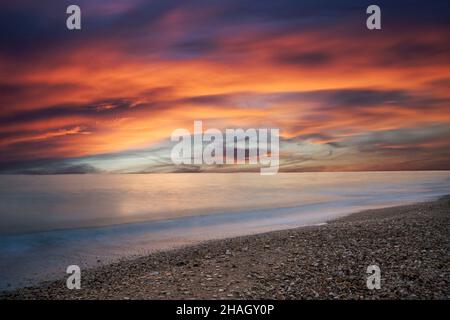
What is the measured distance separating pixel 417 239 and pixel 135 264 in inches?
395

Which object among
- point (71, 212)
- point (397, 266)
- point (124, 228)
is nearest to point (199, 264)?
point (397, 266)

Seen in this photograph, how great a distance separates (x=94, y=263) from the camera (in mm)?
16500

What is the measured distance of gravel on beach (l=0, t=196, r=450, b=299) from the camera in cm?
862

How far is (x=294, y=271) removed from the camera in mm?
10039

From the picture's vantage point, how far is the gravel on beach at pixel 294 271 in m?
8.62

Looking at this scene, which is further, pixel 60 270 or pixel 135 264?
pixel 60 270

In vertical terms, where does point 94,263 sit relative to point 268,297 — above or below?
below
